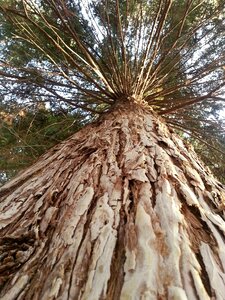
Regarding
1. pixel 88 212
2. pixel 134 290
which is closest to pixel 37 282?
pixel 134 290

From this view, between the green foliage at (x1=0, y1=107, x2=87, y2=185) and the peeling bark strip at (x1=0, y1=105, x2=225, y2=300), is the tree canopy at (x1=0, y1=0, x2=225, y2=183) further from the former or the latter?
the peeling bark strip at (x1=0, y1=105, x2=225, y2=300)

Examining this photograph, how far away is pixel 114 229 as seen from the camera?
1.11m

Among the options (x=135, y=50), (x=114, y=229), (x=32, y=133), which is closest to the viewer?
(x=114, y=229)

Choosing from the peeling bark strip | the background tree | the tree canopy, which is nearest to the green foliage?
the tree canopy

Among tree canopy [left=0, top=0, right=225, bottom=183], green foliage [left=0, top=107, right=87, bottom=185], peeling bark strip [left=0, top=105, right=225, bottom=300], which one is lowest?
peeling bark strip [left=0, top=105, right=225, bottom=300]

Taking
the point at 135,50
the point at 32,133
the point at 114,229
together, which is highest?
the point at 135,50

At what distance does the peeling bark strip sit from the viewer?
875 mm

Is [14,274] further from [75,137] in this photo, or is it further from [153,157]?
[75,137]

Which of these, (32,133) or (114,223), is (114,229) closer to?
(114,223)

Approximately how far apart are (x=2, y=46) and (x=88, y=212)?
469 centimetres

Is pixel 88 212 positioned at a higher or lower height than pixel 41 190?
lower

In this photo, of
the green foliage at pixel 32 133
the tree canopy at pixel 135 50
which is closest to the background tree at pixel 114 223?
the green foliage at pixel 32 133

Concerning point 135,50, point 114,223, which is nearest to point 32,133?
point 135,50

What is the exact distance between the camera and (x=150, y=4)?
16.8 feet
